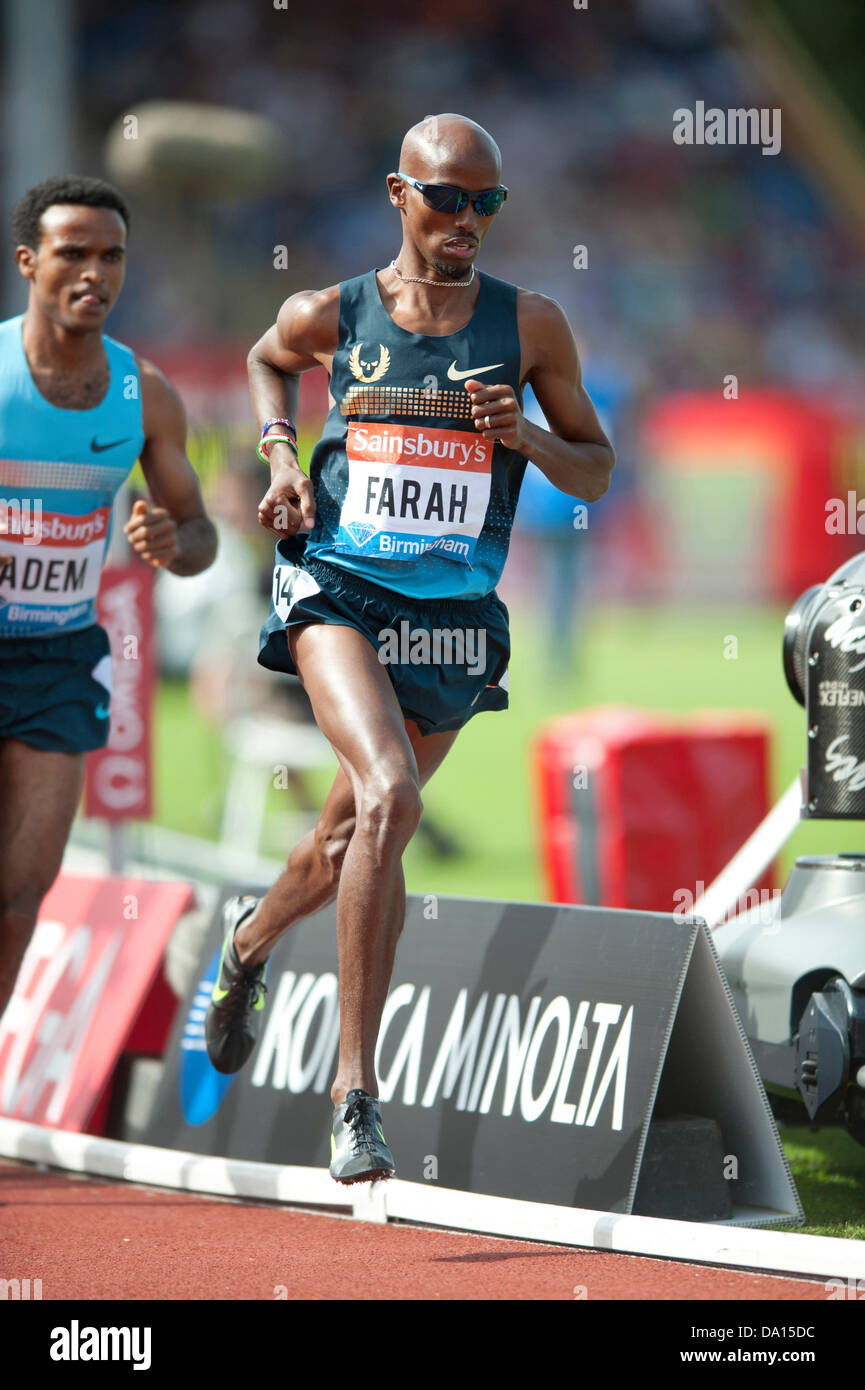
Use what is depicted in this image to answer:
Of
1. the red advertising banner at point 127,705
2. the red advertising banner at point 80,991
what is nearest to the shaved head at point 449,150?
the red advertising banner at point 80,991

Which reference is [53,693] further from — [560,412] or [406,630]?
[560,412]

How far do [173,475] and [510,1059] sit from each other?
1.91 meters

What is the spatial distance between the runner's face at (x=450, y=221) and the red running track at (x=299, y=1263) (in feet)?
7.30

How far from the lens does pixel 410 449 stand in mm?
4188

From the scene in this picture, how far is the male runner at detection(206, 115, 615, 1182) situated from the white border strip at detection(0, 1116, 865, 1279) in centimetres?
50

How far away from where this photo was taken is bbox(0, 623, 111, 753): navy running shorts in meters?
4.89

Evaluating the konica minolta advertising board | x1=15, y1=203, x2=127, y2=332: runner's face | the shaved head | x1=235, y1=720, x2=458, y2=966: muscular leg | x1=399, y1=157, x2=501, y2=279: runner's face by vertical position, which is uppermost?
x1=15, y1=203, x2=127, y2=332: runner's face

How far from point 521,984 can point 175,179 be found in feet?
23.3

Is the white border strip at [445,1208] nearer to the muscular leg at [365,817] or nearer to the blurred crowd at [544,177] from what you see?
the muscular leg at [365,817]

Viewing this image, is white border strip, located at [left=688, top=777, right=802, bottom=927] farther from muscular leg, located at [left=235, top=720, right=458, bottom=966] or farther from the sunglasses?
the sunglasses

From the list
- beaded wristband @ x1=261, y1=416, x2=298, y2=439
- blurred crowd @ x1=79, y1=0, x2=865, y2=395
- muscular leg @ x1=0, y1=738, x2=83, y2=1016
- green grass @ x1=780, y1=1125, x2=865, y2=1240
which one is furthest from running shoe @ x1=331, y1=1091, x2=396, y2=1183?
blurred crowd @ x1=79, y1=0, x2=865, y2=395

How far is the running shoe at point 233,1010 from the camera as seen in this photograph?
479cm

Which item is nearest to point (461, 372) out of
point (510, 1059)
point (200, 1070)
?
point (510, 1059)
